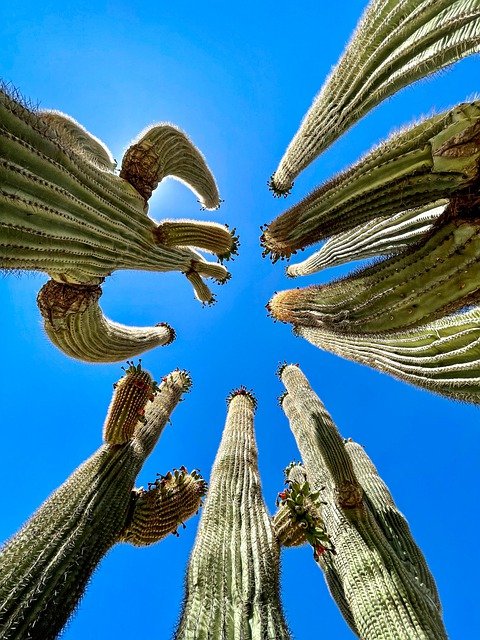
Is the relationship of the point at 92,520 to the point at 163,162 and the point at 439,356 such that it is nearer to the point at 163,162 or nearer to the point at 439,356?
the point at 439,356

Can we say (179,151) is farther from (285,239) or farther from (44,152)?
(44,152)

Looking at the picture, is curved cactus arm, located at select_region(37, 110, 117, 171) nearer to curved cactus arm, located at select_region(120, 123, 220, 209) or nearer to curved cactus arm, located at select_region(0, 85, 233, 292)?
curved cactus arm, located at select_region(120, 123, 220, 209)

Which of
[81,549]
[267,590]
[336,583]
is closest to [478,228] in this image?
[267,590]

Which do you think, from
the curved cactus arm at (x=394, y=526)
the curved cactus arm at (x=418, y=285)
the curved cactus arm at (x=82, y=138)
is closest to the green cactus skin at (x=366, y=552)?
the curved cactus arm at (x=394, y=526)

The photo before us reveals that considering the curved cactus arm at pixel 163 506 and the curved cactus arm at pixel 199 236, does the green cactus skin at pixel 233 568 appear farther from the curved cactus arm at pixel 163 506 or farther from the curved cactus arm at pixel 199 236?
the curved cactus arm at pixel 199 236

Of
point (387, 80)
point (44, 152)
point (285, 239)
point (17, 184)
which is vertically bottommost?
point (17, 184)

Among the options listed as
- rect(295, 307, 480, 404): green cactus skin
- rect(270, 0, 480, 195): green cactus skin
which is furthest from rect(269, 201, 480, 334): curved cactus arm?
rect(270, 0, 480, 195): green cactus skin

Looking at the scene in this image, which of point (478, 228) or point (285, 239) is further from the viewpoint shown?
point (285, 239)
